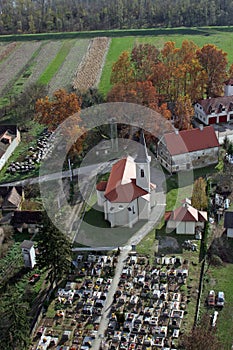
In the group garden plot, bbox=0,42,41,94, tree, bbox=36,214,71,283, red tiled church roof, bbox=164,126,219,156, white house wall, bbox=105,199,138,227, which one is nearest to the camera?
tree, bbox=36,214,71,283

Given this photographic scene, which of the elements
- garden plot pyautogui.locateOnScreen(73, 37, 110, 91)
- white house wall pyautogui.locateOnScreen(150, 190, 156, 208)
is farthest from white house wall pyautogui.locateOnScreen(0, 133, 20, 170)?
white house wall pyautogui.locateOnScreen(150, 190, 156, 208)

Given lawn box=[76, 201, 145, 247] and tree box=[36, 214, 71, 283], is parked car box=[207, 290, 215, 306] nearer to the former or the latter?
lawn box=[76, 201, 145, 247]

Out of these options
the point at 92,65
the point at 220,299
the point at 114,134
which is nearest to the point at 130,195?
the point at 220,299

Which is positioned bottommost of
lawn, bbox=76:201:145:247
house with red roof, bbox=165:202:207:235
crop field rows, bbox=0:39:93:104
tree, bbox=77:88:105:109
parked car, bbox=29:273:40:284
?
parked car, bbox=29:273:40:284

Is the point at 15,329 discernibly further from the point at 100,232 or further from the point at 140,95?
the point at 140,95

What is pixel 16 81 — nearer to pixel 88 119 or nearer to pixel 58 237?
pixel 88 119

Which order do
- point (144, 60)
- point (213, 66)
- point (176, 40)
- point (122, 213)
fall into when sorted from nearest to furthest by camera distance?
1. point (122, 213)
2. point (213, 66)
3. point (144, 60)
4. point (176, 40)
